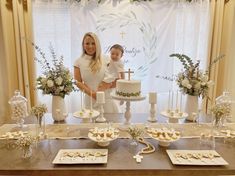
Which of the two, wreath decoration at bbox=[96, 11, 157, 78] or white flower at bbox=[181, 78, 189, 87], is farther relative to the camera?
wreath decoration at bbox=[96, 11, 157, 78]

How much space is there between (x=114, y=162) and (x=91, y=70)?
4.40 feet

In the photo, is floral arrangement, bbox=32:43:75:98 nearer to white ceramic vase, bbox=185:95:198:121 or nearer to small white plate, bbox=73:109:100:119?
small white plate, bbox=73:109:100:119

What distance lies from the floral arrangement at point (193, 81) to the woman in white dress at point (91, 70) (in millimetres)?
802

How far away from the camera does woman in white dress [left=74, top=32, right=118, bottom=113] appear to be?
2.50m

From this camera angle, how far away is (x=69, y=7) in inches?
116

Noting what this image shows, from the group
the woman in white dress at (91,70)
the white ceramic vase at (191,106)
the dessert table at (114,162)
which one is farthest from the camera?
the woman in white dress at (91,70)

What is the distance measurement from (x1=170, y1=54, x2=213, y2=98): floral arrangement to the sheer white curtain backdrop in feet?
3.44

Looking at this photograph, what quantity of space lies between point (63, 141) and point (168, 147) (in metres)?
0.72

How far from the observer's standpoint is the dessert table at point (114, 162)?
1314 millimetres

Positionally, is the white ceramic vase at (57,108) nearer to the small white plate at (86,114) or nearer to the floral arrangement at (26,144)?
the small white plate at (86,114)

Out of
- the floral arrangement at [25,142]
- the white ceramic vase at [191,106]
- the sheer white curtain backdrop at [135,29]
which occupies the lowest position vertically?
the floral arrangement at [25,142]

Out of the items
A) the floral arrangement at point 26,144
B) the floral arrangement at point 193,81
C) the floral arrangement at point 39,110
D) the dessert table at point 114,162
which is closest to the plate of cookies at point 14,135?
the dessert table at point 114,162

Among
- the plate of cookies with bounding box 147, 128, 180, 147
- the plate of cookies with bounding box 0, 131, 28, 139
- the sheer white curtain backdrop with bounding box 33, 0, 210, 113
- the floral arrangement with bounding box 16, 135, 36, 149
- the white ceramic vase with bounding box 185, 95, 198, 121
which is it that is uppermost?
the sheer white curtain backdrop with bounding box 33, 0, 210, 113

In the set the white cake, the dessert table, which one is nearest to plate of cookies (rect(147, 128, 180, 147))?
the dessert table
